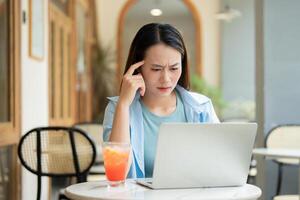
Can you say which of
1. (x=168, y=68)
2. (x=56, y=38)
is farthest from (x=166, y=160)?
(x=56, y=38)

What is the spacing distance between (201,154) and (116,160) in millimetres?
254

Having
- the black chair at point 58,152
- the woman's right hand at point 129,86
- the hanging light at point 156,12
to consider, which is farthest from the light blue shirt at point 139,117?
the hanging light at point 156,12

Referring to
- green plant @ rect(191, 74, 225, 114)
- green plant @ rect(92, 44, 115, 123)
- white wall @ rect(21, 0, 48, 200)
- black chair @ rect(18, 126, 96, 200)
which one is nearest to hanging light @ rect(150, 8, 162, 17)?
green plant @ rect(92, 44, 115, 123)

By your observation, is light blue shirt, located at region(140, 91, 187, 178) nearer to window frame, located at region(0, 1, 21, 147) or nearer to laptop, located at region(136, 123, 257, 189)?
laptop, located at region(136, 123, 257, 189)

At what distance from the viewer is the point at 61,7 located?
589 cm

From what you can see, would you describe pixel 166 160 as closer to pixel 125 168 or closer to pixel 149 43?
pixel 125 168

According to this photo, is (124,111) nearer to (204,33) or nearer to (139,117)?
(139,117)

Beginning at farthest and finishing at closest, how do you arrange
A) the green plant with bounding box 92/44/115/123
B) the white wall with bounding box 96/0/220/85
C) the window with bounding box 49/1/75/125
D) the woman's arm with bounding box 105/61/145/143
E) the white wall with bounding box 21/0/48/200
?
the white wall with bounding box 96/0/220/85
the green plant with bounding box 92/44/115/123
the window with bounding box 49/1/75/125
the white wall with bounding box 21/0/48/200
the woman's arm with bounding box 105/61/145/143

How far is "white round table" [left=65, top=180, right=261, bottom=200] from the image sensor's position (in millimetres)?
1476

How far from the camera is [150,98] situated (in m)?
2.03

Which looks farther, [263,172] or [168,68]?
[263,172]

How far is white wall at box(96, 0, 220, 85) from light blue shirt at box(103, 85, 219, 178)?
23.0 feet

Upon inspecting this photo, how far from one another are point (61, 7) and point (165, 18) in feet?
12.3

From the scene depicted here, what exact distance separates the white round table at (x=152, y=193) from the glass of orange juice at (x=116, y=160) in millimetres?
31
